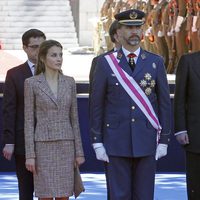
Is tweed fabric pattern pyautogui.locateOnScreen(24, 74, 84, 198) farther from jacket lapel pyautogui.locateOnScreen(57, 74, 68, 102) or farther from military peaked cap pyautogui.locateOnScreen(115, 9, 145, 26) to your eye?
military peaked cap pyautogui.locateOnScreen(115, 9, 145, 26)

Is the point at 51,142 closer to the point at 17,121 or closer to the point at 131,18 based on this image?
the point at 17,121

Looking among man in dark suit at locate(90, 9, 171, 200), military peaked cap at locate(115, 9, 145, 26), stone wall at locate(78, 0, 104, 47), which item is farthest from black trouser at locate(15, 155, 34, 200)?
stone wall at locate(78, 0, 104, 47)

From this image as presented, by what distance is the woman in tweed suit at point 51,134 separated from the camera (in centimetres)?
781

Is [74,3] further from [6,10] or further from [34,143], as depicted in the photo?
[34,143]

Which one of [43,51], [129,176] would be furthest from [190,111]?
[43,51]

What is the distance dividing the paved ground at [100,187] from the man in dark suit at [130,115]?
2.69 meters

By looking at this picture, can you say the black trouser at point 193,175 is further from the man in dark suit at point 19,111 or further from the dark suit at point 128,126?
the man in dark suit at point 19,111

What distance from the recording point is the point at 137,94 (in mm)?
7570

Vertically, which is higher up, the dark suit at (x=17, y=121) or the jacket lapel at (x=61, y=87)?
the jacket lapel at (x=61, y=87)

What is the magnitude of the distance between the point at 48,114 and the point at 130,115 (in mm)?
608

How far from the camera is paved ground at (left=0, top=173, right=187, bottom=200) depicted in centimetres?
1045

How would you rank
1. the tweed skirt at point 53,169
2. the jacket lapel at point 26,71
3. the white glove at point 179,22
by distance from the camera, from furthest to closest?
the white glove at point 179,22
the jacket lapel at point 26,71
the tweed skirt at point 53,169

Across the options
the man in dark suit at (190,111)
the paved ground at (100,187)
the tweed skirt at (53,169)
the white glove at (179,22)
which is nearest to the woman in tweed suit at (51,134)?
the tweed skirt at (53,169)

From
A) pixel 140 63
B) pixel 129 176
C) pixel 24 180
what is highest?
pixel 140 63
